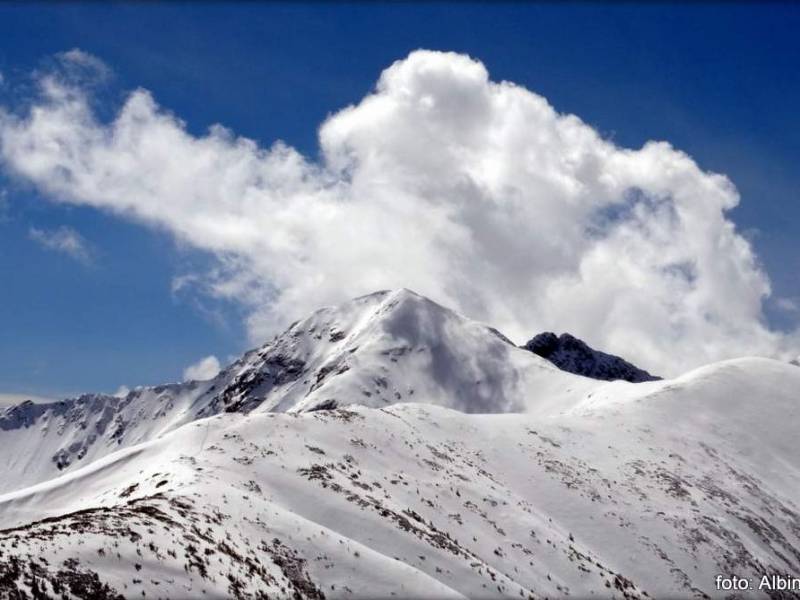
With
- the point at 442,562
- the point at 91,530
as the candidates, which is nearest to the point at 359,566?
the point at 442,562

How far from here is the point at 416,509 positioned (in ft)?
167

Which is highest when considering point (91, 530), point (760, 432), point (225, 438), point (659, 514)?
point (760, 432)

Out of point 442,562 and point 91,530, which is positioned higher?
point 442,562

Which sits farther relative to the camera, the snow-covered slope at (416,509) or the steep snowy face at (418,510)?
the steep snowy face at (418,510)

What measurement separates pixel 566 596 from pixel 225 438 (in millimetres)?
24885

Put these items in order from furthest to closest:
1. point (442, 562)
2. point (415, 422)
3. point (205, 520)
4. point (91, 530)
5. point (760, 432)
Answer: point (760, 432), point (415, 422), point (442, 562), point (205, 520), point (91, 530)

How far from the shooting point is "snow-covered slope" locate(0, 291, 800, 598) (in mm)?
30047

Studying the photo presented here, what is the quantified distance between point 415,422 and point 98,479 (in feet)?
92.6

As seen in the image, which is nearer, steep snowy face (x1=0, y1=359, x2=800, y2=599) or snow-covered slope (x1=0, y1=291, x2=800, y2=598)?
snow-covered slope (x1=0, y1=291, x2=800, y2=598)

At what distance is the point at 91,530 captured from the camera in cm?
2922

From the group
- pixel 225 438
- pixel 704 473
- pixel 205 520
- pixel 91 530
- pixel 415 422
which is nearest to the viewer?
pixel 91 530

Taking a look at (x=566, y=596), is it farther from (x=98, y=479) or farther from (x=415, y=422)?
(x=98, y=479)

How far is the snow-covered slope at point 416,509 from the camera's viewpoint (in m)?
30.0

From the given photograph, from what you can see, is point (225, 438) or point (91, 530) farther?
point (225, 438)
